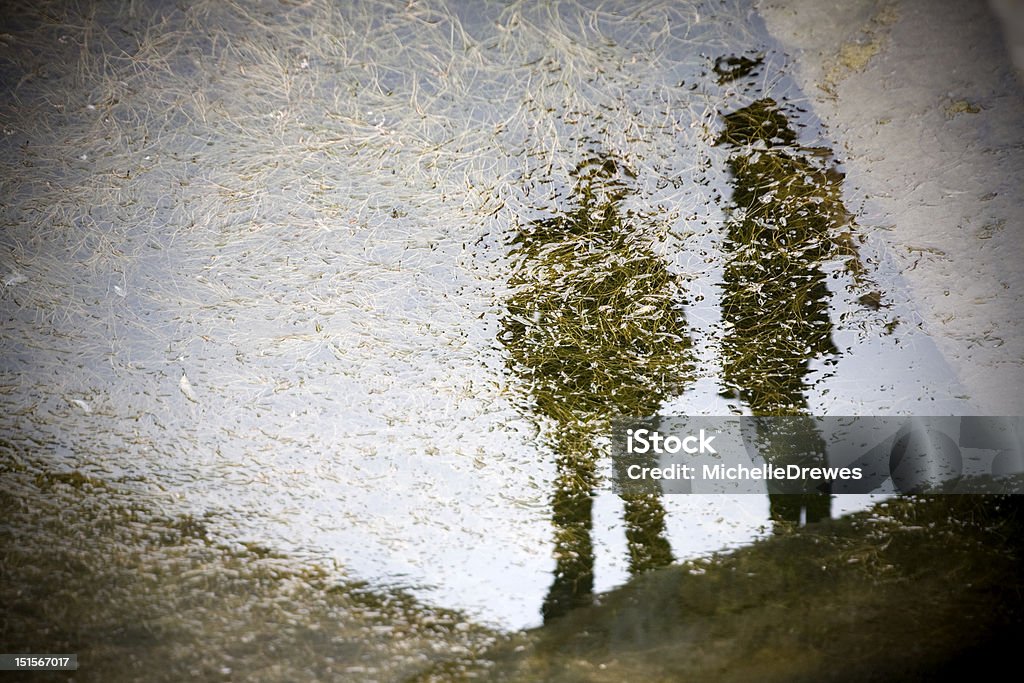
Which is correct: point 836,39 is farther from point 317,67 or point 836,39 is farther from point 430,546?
point 430,546

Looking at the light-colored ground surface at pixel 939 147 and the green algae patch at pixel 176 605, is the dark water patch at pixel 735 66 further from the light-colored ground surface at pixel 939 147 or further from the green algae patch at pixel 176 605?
the green algae patch at pixel 176 605

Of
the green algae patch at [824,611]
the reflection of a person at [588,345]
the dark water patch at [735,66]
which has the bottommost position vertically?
the green algae patch at [824,611]

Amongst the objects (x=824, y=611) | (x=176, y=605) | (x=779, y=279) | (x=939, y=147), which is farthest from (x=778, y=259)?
(x=176, y=605)

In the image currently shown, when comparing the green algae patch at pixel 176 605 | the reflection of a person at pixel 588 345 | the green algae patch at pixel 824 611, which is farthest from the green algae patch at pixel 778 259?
the green algae patch at pixel 176 605

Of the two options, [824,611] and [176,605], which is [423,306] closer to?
[176,605]

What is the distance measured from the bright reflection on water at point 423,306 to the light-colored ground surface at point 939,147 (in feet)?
0.18

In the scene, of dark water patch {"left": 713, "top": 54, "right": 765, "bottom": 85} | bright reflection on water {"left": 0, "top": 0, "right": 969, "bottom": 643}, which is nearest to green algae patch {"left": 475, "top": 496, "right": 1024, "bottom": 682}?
bright reflection on water {"left": 0, "top": 0, "right": 969, "bottom": 643}

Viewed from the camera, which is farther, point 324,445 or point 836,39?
point 324,445

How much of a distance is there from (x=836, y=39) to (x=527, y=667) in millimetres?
1147

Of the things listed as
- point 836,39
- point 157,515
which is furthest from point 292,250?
point 836,39

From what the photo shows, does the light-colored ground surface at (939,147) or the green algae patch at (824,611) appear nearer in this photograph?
the light-colored ground surface at (939,147)

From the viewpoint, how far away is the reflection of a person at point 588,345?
3.16ft

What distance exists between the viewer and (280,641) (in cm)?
94

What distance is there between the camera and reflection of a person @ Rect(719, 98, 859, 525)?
36.3 inches
